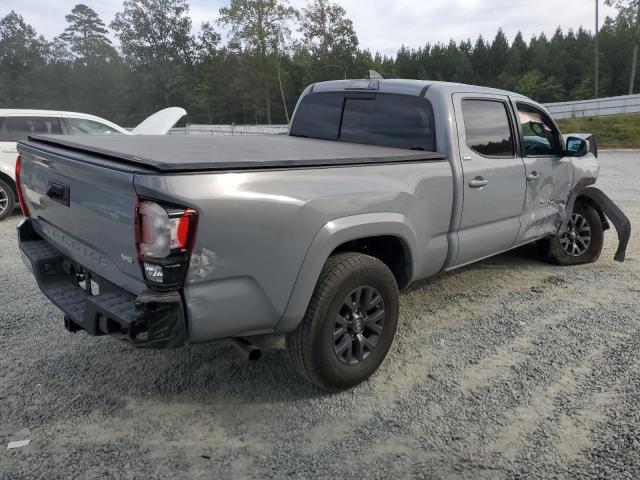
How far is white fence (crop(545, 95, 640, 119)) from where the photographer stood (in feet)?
93.0

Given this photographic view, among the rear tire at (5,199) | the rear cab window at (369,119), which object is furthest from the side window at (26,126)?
the rear cab window at (369,119)

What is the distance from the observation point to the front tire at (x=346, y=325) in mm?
2760

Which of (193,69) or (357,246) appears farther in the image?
(193,69)

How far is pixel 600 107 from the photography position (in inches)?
1142

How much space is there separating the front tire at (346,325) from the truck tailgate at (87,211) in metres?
0.94

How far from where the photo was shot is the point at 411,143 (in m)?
3.80

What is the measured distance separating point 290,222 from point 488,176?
2022 millimetres

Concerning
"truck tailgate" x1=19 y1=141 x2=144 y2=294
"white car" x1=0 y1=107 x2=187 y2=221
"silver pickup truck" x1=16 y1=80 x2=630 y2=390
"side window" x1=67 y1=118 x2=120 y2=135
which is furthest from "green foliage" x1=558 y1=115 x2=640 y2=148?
"truck tailgate" x1=19 y1=141 x2=144 y2=294

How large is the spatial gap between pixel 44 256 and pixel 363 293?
6.43 feet

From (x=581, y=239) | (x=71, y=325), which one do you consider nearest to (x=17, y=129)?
(x=71, y=325)

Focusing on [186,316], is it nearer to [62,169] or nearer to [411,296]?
[62,169]

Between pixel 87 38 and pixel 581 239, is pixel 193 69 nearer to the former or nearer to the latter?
pixel 87 38

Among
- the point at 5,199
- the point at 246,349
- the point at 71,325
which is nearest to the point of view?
the point at 246,349

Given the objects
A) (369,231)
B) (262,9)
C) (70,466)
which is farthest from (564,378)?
(262,9)
